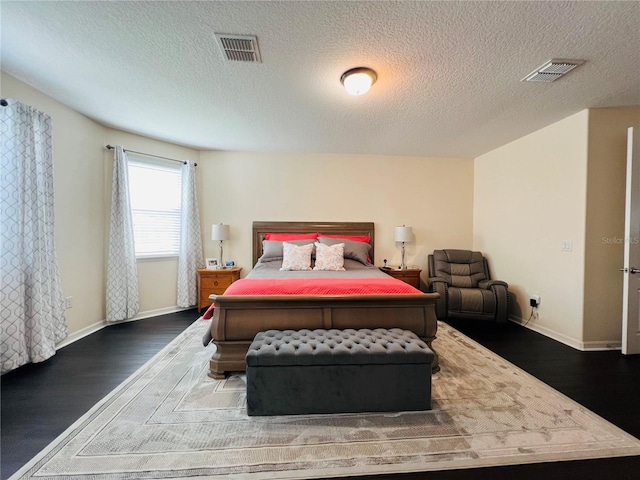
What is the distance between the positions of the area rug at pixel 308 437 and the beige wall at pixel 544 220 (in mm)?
1521

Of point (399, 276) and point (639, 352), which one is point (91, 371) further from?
point (639, 352)

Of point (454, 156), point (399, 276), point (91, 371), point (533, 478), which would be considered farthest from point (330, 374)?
point (454, 156)

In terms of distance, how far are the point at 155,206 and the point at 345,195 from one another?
294 centimetres

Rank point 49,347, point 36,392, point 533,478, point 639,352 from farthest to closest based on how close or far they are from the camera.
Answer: point 639,352 < point 49,347 < point 36,392 < point 533,478

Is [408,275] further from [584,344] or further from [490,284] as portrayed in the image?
[584,344]

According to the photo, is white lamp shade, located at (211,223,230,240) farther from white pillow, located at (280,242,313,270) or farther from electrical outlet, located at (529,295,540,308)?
electrical outlet, located at (529,295,540,308)

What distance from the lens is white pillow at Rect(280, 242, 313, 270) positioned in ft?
11.0

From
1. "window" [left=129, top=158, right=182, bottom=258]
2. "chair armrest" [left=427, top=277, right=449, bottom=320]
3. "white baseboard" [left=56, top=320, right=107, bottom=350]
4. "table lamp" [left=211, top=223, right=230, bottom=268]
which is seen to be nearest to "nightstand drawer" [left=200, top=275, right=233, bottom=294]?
"table lamp" [left=211, top=223, right=230, bottom=268]

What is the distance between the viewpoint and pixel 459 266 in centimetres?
403

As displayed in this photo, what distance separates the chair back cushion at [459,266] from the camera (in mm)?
3916

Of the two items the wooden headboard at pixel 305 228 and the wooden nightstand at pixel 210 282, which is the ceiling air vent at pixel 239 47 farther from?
the wooden nightstand at pixel 210 282

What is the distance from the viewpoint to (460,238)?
4.55 m

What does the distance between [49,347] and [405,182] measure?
16.1 ft

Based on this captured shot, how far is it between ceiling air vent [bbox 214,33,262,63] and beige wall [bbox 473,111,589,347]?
3.37 m
